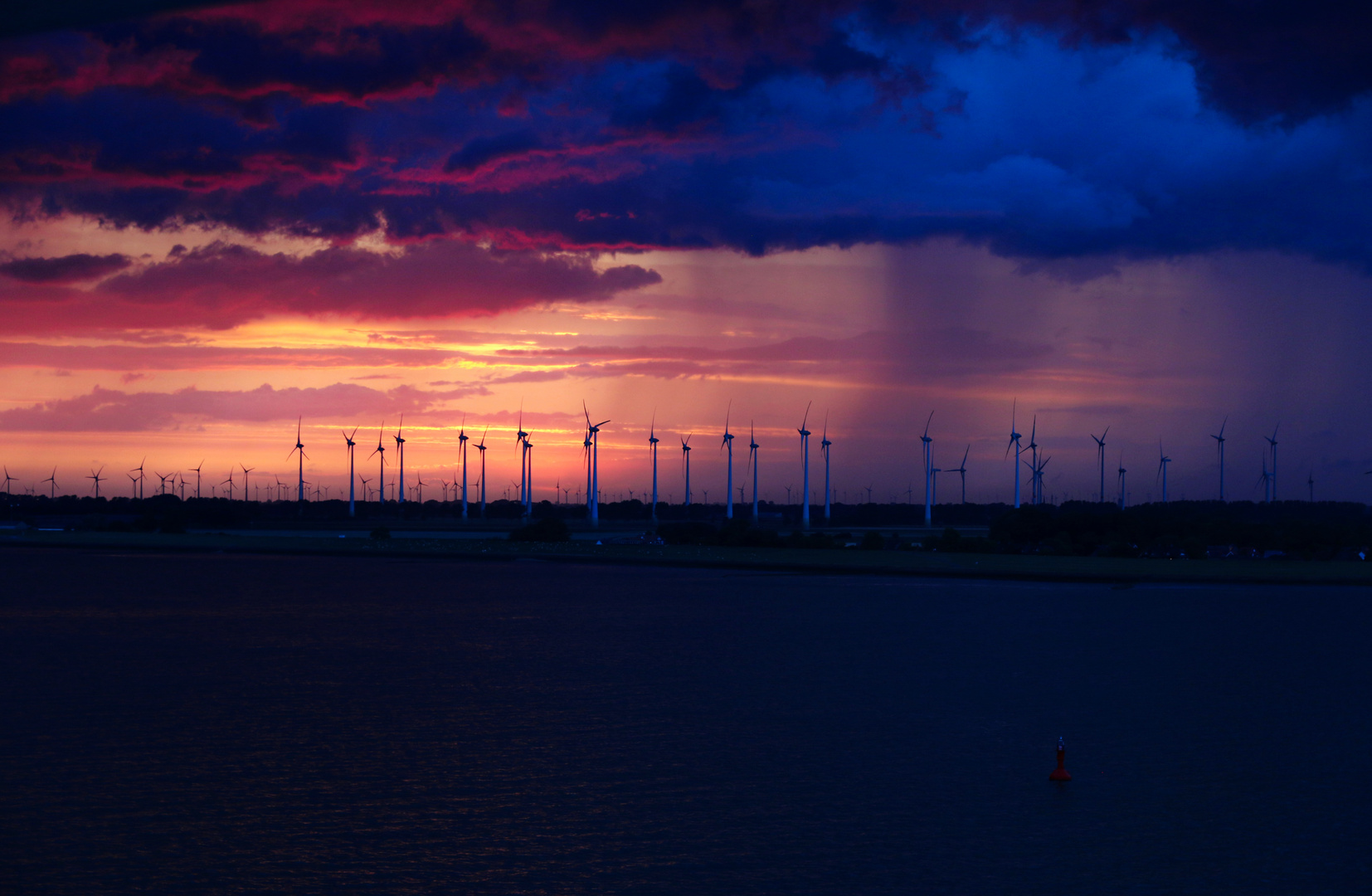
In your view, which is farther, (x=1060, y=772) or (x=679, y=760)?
(x=679, y=760)

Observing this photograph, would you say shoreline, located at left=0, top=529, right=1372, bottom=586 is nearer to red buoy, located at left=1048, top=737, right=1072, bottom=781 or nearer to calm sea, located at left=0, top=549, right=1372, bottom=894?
calm sea, located at left=0, top=549, right=1372, bottom=894

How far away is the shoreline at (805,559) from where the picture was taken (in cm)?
7131

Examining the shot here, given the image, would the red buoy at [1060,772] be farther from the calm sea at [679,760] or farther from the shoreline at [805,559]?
the shoreline at [805,559]

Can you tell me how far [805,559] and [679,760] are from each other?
7136cm

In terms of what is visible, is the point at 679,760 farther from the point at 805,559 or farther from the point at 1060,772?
the point at 805,559

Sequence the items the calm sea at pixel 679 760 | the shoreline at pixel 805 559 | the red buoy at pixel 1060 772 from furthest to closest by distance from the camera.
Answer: the shoreline at pixel 805 559 < the red buoy at pixel 1060 772 < the calm sea at pixel 679 760

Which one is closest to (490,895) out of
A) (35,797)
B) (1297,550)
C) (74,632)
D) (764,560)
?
(35,797)

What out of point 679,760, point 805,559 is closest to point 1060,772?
point 679,760

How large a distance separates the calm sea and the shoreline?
34757mm

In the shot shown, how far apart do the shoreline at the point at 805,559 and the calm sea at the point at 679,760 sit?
34.8 metres

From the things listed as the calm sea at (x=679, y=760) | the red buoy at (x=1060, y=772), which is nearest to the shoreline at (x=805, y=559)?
the calm sea at (x=679, y=760)

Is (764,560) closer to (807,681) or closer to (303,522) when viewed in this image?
(807,681)

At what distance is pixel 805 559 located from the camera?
88188mm

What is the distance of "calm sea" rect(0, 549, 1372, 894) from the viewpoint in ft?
39.7
